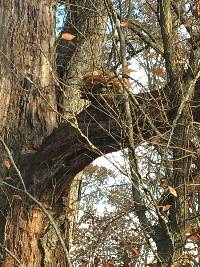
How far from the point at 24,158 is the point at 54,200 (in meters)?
0.49

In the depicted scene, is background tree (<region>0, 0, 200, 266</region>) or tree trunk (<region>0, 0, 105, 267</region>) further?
tree trunk (<region>0, 0, 105, 267</region>)

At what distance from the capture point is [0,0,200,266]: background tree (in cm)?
378

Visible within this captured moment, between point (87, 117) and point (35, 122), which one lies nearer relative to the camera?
point (87, 117)

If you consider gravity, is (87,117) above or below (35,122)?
below

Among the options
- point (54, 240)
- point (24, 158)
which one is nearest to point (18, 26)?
point (24, 158)

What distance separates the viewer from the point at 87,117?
4.61 meters

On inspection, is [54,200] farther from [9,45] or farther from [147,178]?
[9,45]

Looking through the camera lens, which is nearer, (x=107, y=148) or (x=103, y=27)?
(x=107, y=148)

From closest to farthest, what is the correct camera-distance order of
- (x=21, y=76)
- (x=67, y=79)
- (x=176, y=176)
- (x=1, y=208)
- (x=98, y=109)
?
(x=176, y=176), (x=98, y=109), (x=1, y=208), (x=21, y=76), (x=67, y=79)

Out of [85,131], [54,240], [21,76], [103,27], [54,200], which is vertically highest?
[103,27]

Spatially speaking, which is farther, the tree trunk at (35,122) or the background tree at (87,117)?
the tree trunk at (35,122)

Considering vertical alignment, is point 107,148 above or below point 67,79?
below

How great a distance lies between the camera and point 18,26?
5594mm

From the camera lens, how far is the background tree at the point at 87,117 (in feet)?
12.4
